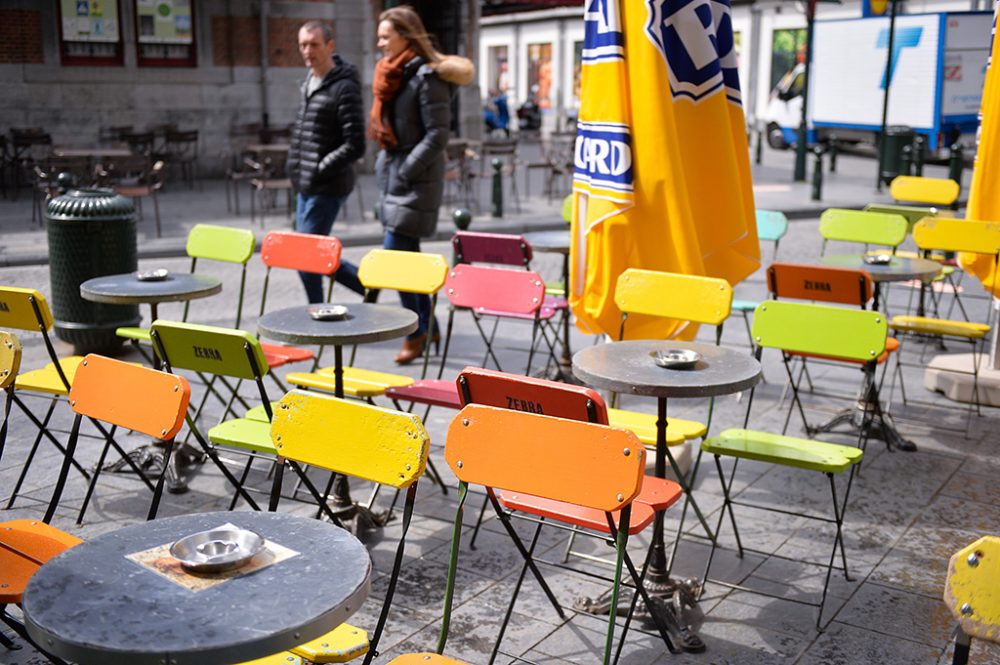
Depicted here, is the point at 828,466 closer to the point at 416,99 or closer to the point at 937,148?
the point at 416,99

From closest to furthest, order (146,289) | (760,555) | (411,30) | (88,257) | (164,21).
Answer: (760,555)
(146,289)
(411,30)
(88,257)
(164,21)

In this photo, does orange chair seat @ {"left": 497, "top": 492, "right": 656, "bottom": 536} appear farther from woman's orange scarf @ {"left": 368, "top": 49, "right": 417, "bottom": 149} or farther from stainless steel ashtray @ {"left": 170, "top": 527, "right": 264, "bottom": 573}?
woman's orange scarf @ {"left": 368, "top": 49, "right": 417, "bottom": 149}

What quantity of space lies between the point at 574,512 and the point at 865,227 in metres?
5.02

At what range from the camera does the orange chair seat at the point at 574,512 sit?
12.1 feet

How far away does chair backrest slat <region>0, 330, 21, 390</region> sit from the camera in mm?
4203

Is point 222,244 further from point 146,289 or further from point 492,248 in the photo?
point 492,248

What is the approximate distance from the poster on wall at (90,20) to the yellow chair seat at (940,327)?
15.7 metres

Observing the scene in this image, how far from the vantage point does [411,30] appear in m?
7.14

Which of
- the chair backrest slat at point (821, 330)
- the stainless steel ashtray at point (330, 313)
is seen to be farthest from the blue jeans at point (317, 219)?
the chair backrest slat at point (821, 330)

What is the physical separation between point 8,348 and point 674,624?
8.73 feet

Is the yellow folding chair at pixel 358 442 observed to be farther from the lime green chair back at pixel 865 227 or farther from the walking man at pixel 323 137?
the lime green chair back at pixel 865 227

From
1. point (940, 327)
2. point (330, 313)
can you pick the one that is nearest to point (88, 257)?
point (330, 313)

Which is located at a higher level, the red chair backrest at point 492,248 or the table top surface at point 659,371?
the red chair backrest at point 492,248

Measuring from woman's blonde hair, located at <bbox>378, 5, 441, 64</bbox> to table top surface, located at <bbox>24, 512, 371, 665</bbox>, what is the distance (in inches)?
193
